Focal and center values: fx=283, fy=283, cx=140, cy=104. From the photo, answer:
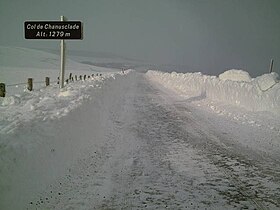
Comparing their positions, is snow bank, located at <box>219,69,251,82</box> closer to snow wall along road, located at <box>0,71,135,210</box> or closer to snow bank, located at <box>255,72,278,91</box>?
snow bank, located at <box>255,72,278,91</box>

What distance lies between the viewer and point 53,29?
10.2 meters

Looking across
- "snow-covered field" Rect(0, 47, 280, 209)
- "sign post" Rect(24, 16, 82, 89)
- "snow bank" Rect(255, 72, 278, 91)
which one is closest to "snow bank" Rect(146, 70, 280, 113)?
"snow bank" Rect(255, 72, 278, 91)

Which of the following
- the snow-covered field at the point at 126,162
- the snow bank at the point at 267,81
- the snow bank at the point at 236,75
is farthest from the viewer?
the snow bank at the point at 236,75

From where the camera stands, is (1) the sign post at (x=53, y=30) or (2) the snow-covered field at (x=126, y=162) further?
(1) the sign post at (x=53, y=30)

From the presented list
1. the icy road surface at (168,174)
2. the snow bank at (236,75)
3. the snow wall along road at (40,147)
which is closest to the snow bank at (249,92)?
the snow bank at (236,75)

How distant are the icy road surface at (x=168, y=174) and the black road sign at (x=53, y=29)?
12.3ft

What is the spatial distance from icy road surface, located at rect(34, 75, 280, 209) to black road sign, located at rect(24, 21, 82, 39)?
3745 mm

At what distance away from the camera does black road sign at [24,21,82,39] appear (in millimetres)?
9992

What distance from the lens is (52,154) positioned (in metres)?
5.12

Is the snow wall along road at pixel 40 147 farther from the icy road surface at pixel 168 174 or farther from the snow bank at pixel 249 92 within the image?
the snow bank at pixel 249 92

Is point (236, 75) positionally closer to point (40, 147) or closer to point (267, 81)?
point (267, 81)

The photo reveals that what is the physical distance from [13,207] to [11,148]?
0.86 m

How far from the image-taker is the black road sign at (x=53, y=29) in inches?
393

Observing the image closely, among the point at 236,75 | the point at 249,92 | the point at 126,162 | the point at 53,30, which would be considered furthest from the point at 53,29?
the point at 236,75
